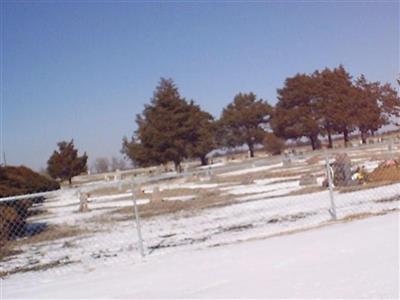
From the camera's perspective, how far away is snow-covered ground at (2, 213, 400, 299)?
16.4 feet

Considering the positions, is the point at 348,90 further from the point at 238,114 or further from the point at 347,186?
the point at 347,186

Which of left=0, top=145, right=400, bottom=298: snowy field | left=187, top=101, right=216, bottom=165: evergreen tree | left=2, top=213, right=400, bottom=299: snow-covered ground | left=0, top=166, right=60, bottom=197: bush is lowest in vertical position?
left=0, top=145, right=400, bottom=298: snowy field

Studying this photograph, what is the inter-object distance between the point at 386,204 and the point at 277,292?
6.67 m

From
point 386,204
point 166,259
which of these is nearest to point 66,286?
point 166,259

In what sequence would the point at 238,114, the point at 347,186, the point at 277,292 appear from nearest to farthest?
the point at 277,292 < the point at 347,186 < the point at 238,114

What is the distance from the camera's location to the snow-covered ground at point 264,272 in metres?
5.01

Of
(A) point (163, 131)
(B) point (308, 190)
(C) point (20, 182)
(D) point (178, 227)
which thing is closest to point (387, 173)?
(B) point (308, 190)

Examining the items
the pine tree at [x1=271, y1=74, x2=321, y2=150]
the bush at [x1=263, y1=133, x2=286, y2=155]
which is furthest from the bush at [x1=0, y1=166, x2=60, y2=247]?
the pine tree at [x1=271, y1=74, x2=321, y2=150]

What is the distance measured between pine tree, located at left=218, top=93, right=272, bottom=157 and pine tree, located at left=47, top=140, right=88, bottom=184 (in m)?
22.6

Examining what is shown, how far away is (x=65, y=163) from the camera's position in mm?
51125

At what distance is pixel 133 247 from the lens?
10.2 meters

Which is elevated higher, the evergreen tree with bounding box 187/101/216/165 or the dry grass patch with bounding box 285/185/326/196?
the evergreen tree with bounding box 187/101/216/165

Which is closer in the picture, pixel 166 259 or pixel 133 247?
pixel 166 259

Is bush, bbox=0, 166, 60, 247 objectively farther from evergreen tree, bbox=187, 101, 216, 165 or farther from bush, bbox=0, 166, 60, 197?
evergreen tree, bbox=187, 101, 216, 165
